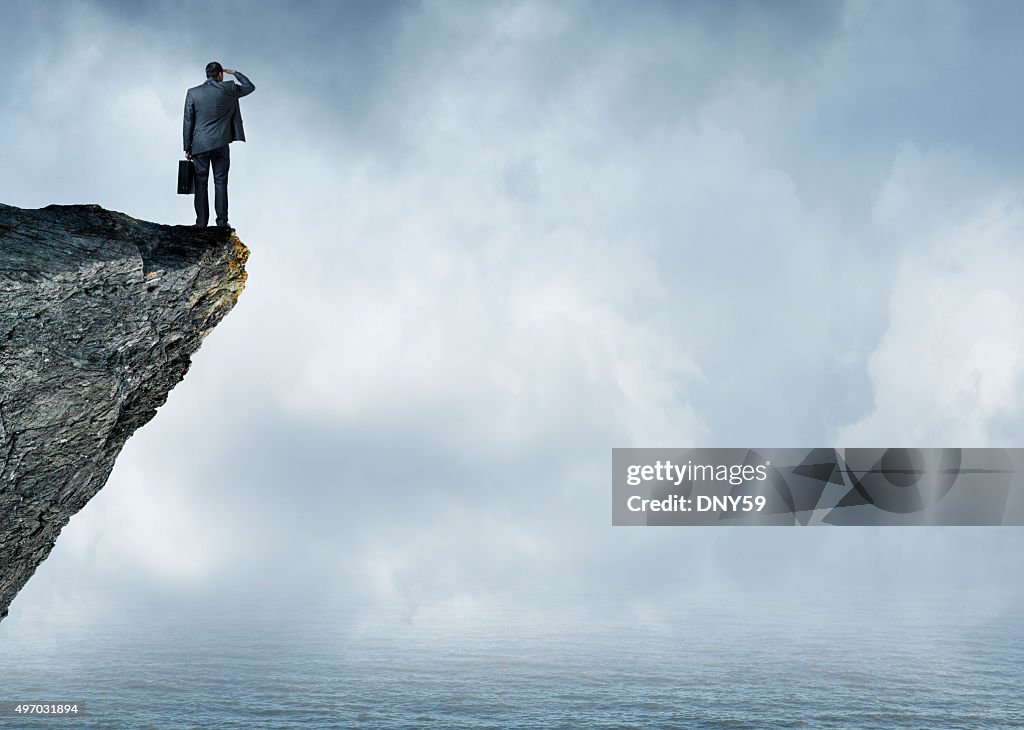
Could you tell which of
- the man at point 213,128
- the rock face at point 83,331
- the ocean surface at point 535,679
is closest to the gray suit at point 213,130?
the man at point 213,128

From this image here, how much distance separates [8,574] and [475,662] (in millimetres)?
118551

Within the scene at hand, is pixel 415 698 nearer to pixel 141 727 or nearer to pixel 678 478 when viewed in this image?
pixel 141 727

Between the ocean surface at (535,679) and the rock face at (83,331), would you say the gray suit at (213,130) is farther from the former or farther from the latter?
the ocean surface at (535,679)

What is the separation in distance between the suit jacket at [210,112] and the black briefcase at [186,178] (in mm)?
189

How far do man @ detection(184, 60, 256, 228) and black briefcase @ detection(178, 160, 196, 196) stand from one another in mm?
74

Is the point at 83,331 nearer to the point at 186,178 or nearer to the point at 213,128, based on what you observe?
the point at 186,178

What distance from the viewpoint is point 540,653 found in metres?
129

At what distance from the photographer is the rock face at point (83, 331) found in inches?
306

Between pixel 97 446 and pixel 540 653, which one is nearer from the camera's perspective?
pixel 97 446

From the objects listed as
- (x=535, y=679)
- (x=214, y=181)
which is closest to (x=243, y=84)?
(x=214, y=181)

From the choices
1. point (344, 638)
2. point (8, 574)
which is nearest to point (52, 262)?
point (8, 574)

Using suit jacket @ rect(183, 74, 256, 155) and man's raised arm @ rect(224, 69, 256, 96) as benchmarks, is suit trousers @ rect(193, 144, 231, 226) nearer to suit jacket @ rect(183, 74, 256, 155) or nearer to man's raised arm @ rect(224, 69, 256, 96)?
suit jacket @ rect(183, 74, 256, 155)

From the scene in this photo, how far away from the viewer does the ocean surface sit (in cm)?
7206

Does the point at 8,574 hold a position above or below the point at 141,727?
above
